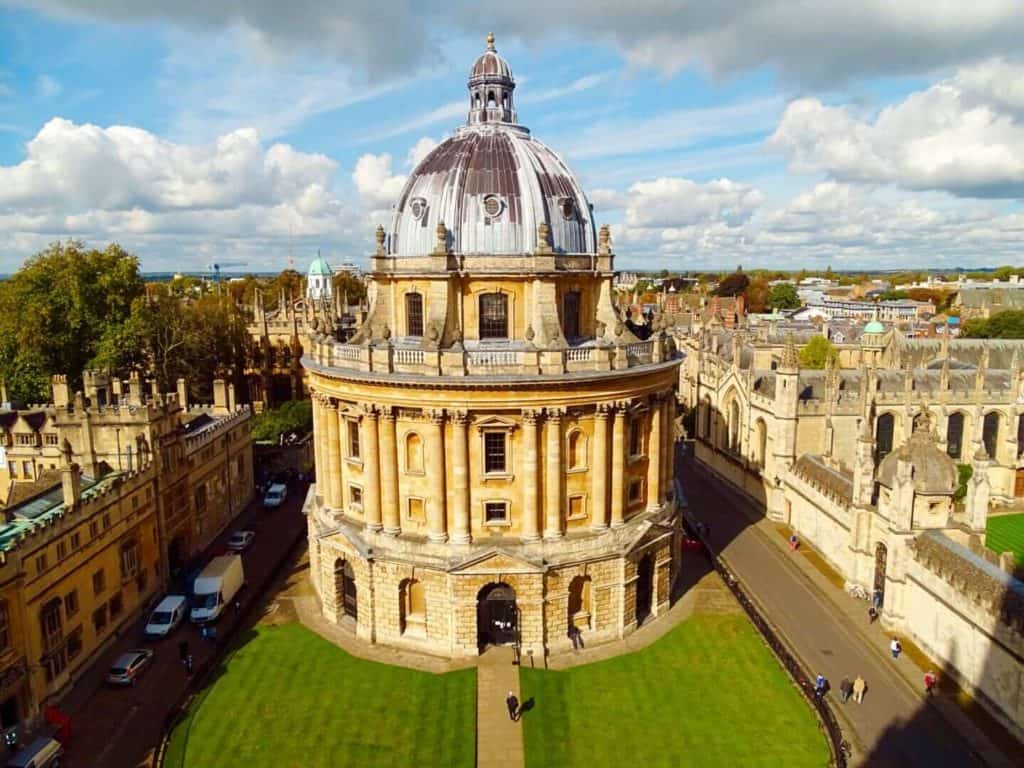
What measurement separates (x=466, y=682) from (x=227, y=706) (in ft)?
31.0

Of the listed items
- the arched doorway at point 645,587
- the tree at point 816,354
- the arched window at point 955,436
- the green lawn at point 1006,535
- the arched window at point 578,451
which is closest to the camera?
the arched window at point 578,451

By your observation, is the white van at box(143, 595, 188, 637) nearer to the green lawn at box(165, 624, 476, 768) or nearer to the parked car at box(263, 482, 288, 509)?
the green lawn at box(165, 624, 476, 768)

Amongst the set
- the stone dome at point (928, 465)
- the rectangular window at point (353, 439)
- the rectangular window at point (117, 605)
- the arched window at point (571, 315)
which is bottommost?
the rectangular window at point (117, 605)

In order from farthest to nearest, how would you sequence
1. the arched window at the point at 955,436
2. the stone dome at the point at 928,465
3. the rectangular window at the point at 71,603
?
the arched window at the point at 955,436 < the stone dome at the point at 928,465 < the rectangular window at the point at 71,603

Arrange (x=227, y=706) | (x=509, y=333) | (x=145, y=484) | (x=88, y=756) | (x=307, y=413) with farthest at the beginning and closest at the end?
(x=307, y=413) → (x=145, y=484) → (x=509, y=333) → (x=227, y=706) → (x=88, y=756)

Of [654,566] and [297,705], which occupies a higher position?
[654,566]

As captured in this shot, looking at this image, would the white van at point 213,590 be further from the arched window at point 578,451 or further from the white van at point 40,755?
the arched window at point 578,451

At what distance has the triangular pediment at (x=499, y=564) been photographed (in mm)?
31766

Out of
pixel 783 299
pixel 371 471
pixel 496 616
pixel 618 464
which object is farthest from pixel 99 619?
pixel 783 299

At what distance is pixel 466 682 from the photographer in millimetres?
30750

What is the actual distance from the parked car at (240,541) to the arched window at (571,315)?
24.7 m

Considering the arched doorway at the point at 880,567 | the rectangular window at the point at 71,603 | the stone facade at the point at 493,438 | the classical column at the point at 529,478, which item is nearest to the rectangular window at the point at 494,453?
the stone facade at the point at 493,438

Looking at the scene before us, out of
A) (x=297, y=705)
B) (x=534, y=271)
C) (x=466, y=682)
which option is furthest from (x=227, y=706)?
(x=534, y=271)

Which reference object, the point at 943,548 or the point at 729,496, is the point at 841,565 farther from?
the point at 729,496
